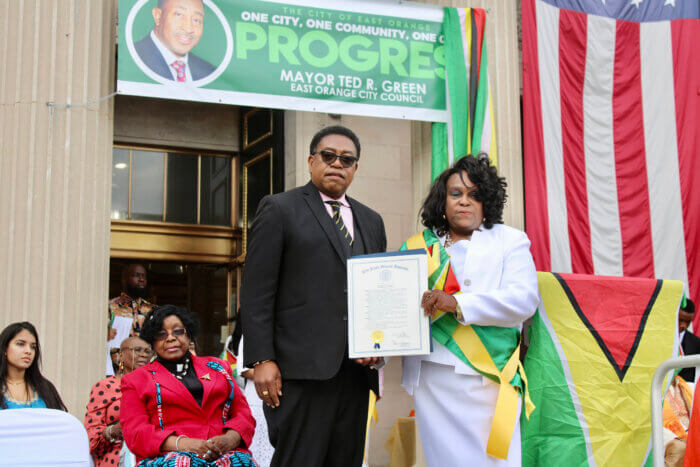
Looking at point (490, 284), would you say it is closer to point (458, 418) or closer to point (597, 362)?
point (458, 418)

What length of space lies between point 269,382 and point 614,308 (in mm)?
2327

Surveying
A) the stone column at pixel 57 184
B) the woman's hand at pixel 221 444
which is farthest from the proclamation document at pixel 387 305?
the stone column at pixel 57 184

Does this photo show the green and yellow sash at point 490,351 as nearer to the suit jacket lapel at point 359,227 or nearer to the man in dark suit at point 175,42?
the suit jacket lapel at point 359,227

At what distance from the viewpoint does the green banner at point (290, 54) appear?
26.1 feet

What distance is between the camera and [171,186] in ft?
39.1

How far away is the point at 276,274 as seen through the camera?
3.77 m

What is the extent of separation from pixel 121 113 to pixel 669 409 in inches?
323

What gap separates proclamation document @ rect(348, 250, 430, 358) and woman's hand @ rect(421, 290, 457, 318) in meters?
0.03

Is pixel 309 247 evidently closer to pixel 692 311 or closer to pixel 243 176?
pixel 692 311

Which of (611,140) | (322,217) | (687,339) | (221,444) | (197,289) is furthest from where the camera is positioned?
(197,289)

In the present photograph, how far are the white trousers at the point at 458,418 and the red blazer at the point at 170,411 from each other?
1401 millimetres

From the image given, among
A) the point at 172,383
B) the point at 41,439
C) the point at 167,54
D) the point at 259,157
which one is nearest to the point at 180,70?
the point at 167,54

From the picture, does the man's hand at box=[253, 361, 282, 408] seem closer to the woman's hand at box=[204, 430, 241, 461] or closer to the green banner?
the woman's hand at box=[204, 430, 241, 461]

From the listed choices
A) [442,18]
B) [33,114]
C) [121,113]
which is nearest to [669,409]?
[442,18]
